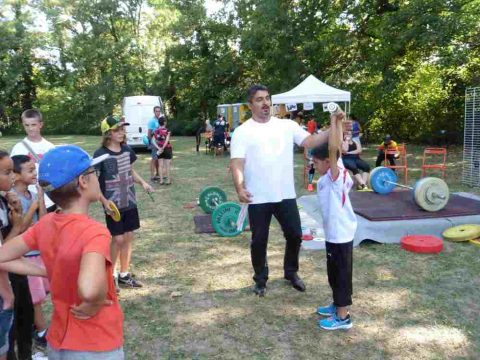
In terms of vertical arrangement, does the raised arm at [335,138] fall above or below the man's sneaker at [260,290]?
above

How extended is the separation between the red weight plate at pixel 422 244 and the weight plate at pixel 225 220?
232 centimetres

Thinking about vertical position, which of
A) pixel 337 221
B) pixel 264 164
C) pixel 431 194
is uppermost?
pixel 264 164

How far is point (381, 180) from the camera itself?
8.13 metres

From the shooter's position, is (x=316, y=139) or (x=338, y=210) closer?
(x=338, y=210)

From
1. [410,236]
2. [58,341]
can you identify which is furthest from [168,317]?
[410,236]

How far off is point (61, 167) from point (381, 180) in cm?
728

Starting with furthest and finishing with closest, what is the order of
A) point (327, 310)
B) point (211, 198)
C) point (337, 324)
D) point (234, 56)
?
1. point (234, 56)
2. point (211, 198)
3. point (327, 310)
4. point (337, 324)

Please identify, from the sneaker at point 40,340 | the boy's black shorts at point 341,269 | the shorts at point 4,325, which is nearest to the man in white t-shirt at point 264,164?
the boy's black shorts at point 341,269

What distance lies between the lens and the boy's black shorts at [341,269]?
3490 mm

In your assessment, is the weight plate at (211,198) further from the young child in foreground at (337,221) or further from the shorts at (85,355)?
the shorts at (85,355)

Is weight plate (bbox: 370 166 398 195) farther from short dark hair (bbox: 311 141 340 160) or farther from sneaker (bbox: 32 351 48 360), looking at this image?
sneaker (bbox: 32 351 48 360)

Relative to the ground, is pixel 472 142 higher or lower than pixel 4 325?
higher

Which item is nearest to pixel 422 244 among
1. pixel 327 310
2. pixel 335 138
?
pixel 327 310

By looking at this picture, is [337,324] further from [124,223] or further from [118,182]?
[118,182]
